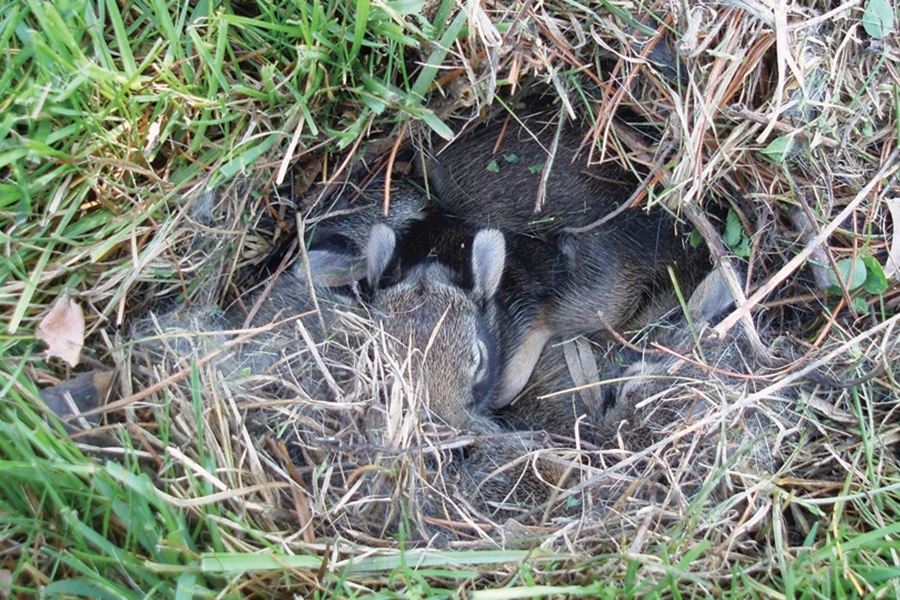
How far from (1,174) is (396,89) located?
140cm

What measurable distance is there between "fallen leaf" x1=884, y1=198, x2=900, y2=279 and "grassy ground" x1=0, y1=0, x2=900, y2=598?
0.02 metres

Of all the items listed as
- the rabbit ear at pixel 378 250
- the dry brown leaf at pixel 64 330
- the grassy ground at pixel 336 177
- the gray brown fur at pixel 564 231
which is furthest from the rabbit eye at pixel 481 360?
the dry brown leaf at pixel 64 330

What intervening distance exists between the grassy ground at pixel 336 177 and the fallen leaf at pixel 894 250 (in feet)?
0.07

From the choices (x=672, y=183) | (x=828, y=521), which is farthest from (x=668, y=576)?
(x=672, y=183)

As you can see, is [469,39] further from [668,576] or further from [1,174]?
[668,576]

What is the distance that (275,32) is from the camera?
103 inches

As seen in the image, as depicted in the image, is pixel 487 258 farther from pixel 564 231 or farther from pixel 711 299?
pixel 711 299

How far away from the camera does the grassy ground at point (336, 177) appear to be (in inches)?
90.0

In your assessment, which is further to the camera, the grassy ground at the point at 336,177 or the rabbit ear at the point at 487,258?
the rabbit ear at the point at 487,258

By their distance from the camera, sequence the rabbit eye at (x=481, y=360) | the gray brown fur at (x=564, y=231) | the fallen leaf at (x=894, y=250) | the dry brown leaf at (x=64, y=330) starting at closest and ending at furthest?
the dry brown leaf at (x=64, y=330) → the fallen leaf at (x=894, y=250) → the rabbit eye at (x=481, y=360) → the gray brown fur at (x=564, y=231)

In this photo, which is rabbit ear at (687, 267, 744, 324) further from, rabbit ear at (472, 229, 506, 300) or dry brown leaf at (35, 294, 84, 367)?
dry brown leaf at (35, 294, 84, 367)

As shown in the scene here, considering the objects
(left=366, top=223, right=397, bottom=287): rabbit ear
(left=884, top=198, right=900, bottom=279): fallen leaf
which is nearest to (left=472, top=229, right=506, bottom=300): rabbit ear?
(left=366, top=223, right=397, bottom=287): rabbit ear

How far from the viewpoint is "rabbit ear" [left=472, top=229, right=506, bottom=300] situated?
3.22 meters

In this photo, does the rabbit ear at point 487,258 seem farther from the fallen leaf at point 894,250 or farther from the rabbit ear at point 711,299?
the fallen leaf at point 894,250
